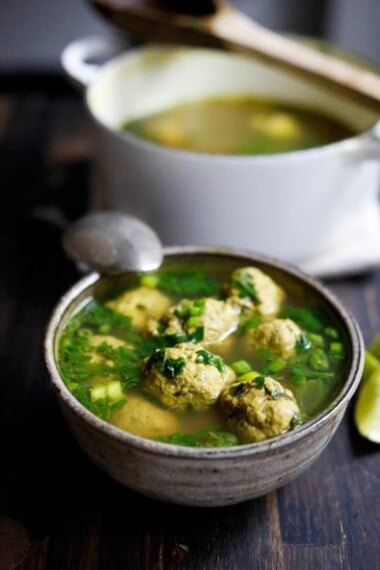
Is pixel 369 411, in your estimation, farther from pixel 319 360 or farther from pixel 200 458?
pixel 200 458

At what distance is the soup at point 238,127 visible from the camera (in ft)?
6.24

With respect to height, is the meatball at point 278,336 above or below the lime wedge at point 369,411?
above

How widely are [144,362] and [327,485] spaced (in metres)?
0.37

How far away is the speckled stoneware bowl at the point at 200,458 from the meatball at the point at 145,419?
2.0 inches

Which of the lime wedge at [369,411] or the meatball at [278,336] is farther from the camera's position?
the lime wedge at [369,411]

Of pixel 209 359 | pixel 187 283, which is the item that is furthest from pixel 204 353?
pixel 187 283

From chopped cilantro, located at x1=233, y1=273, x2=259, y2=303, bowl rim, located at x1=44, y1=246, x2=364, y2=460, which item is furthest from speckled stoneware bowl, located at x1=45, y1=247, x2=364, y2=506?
chopped cilantro, located at x1=233, y1=273, x2=259, y2=303

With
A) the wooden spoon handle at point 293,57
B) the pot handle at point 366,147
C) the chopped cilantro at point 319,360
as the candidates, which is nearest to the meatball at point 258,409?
the chopped cilantro at point 319,360

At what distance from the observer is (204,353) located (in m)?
1.22

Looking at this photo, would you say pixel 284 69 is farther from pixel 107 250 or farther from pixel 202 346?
pixel 202 346

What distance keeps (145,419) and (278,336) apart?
27 cm

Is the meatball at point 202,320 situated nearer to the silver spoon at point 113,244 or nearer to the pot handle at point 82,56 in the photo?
the silver spoon at point 113,244

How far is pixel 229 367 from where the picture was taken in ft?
4.10

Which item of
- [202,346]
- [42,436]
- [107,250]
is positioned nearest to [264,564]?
[202,346]
